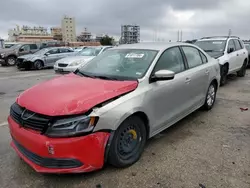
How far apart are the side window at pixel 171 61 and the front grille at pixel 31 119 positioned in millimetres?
1740

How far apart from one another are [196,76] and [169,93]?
3.53 ft

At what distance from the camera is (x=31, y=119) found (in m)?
2.64

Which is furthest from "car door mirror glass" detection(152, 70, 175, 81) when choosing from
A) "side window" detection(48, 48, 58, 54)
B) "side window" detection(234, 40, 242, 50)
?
"side window" detection(48, 48, 58, 54)

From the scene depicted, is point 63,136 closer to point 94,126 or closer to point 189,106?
point 94,126

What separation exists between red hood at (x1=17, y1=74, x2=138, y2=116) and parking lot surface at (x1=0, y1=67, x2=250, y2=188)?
858 millimetres

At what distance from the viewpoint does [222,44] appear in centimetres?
863

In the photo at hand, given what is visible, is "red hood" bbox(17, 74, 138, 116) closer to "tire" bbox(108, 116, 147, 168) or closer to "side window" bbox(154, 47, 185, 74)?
"tire" bbox(108, 116, 147, 168)

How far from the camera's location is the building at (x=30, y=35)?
93.5 m

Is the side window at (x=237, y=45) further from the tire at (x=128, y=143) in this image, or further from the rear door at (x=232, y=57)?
the tire at (x=128, y=143)

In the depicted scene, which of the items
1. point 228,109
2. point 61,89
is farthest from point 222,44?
point 61,89

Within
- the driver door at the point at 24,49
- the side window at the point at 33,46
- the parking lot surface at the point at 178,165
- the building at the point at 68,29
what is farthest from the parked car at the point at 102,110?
the building at the point at 68,29

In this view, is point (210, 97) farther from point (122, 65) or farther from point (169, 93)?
point (122, 65)

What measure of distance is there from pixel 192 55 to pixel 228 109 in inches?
70.8

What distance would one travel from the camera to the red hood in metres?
2.58
